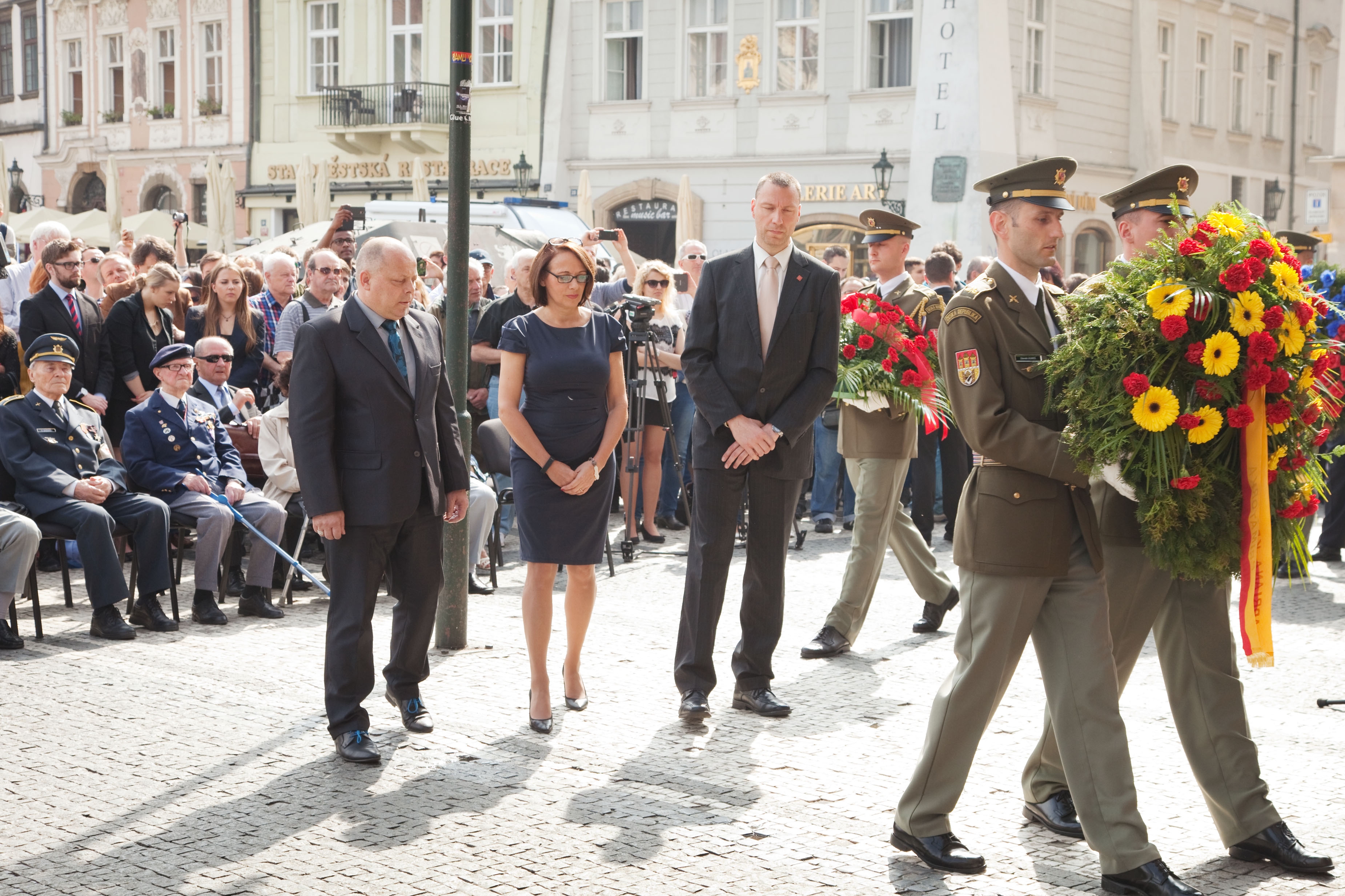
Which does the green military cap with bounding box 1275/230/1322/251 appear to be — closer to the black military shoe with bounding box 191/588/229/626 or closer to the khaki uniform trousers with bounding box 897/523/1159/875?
the khaki uniform trousers with bounding box 897/523/1159/875

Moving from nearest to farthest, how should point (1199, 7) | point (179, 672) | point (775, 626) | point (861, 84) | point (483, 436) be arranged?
point (775, 626) → point (179, 672) → point (483, 436) → point (861, 84) → point (1199, 7)

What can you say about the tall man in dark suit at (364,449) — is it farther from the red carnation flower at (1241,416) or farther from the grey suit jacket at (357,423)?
the red carnation flower at (1241,416)

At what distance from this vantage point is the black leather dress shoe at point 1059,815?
192 inches

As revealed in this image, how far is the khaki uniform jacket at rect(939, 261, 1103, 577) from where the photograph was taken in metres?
4.43

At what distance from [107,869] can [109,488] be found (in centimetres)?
399

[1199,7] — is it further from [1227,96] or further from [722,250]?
[722,250]

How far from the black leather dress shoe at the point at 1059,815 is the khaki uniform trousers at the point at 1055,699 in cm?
41

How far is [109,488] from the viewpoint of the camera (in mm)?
8133

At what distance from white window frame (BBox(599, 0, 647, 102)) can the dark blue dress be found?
23.8 meters

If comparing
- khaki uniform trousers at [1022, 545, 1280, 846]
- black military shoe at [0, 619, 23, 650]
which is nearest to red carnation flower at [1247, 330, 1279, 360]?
khaki uniform trousers at [1022, 545, 1280, 846]

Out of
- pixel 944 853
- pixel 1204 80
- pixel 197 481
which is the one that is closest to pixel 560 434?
pixel 944 853

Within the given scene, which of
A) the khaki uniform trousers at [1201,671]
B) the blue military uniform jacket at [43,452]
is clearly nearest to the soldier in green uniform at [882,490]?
the khaki uniform trousers at [1201,671]

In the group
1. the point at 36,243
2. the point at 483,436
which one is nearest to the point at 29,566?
the point at 483,436

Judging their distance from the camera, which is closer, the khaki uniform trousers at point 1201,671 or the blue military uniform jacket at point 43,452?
the khaki uniform trousers at point 1201,671
